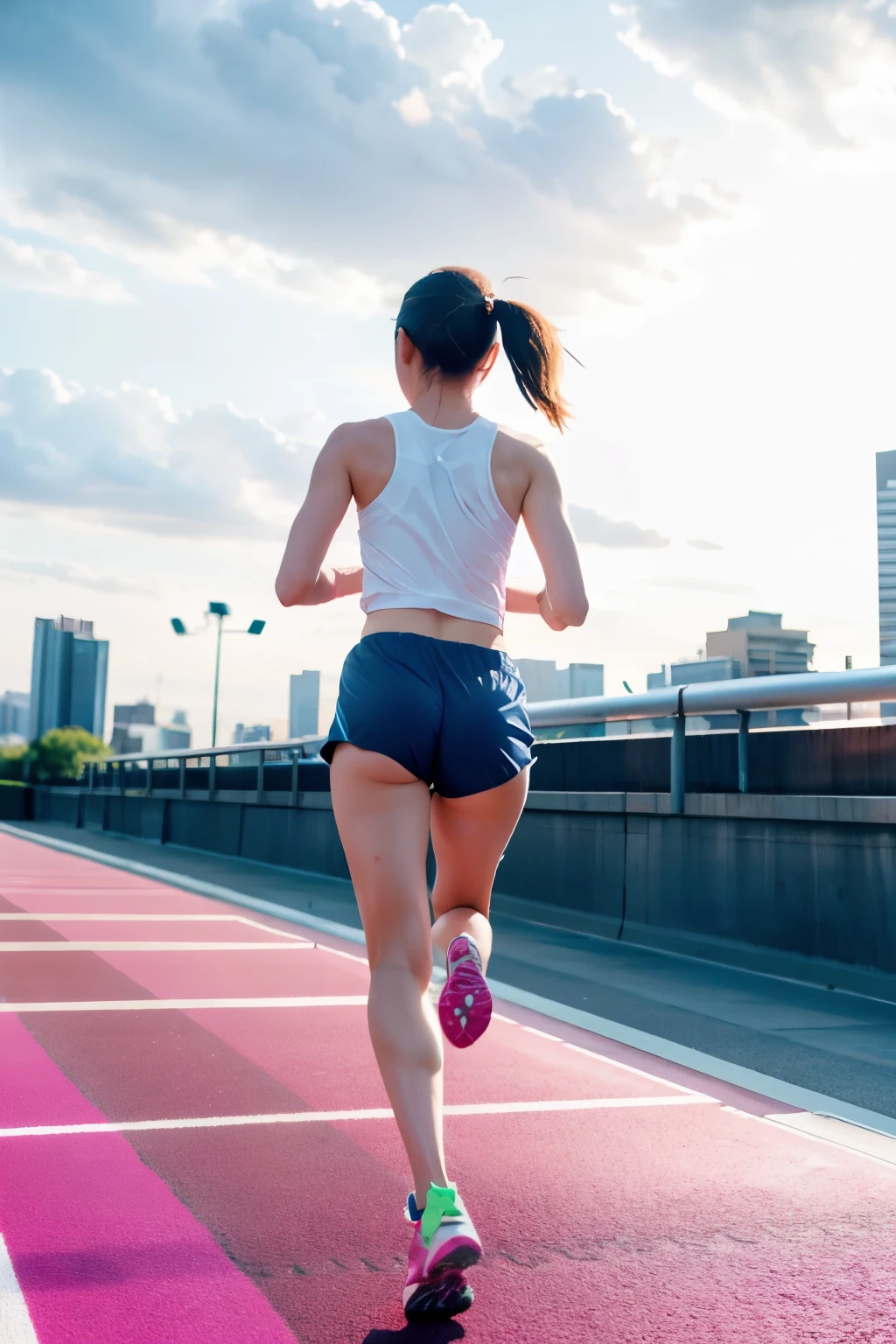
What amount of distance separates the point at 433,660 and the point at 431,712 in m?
0.12

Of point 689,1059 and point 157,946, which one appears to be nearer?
point 689,1059

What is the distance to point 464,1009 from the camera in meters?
2.54

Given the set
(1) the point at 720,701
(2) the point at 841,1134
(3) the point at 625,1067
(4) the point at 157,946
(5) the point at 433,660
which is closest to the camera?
(5) the point at 433,660

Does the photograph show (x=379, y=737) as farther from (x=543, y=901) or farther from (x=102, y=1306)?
(x=543, y=901)

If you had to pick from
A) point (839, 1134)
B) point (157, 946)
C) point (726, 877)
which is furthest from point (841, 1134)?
point (157, 946)

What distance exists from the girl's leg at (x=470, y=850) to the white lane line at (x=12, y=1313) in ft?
3.35

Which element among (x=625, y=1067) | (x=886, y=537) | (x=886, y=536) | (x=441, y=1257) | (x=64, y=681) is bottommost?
(x=625, y=1067)

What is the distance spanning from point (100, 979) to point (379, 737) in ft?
15.3

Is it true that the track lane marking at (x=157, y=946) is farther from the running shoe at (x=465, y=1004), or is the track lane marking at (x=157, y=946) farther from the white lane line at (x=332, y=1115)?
the running shoe at (x=465, y=1004)

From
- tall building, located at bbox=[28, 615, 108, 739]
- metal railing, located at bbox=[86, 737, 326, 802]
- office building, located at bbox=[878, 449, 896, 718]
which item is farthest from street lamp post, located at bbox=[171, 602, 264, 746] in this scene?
tall building, located at bbox=[28, 615, 108, 739]

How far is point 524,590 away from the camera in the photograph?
2998mm

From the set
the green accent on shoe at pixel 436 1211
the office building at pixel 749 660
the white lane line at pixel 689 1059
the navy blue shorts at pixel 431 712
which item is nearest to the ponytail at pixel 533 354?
the navy blue shorts at pixel 431 712

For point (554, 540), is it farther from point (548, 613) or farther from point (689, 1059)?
point (689, 1059)

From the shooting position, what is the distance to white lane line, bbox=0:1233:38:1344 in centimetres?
231
